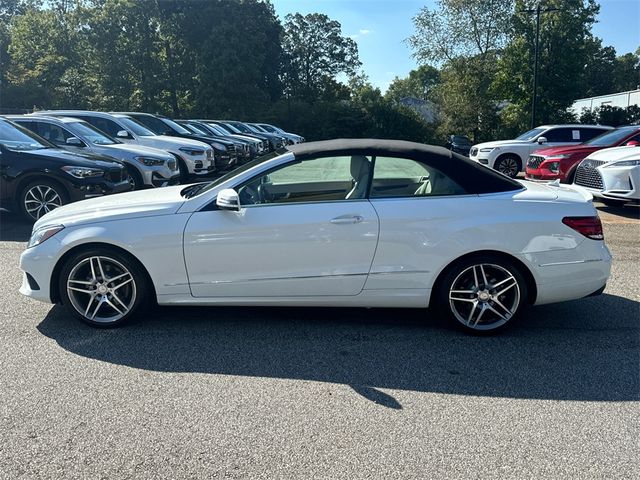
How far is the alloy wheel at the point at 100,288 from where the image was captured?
14.1 feet

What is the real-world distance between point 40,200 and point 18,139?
49.1 inches

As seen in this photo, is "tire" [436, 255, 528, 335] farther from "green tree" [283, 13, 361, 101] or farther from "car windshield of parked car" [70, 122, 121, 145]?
"green tree" [283, 13, 361, 101]

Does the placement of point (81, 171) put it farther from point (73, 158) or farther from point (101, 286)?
point (101, 286)

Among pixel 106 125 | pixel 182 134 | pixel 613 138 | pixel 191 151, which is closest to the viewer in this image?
pixel 613 138

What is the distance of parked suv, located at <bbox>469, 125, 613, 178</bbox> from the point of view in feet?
51.6

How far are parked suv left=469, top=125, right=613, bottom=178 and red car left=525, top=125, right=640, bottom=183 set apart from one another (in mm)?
3498

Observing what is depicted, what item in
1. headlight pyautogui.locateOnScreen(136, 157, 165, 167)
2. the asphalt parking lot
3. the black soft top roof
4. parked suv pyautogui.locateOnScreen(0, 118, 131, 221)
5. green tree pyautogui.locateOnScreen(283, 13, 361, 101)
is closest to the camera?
the asphalt parking lot

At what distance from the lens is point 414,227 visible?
4.14 meters

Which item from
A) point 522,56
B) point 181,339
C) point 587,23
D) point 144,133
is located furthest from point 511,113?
point 181,339

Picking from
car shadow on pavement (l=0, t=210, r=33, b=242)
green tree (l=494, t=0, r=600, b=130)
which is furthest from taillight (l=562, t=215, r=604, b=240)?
green tree (l=494, t=0, r=600, b=130)

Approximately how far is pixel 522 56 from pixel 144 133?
28.3 meters

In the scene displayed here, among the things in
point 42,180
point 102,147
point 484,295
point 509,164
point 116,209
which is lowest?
point 484,295

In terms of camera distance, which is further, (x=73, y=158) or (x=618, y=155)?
(x=618, y=155)

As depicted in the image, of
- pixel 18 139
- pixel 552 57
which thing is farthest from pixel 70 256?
pixel 552 57
